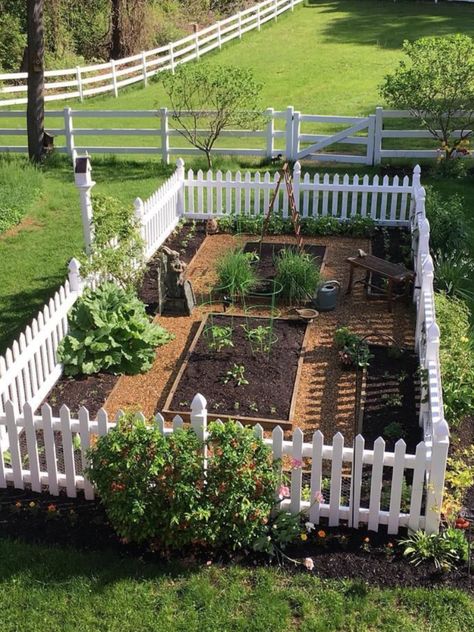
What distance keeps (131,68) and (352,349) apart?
A: 19080 mm

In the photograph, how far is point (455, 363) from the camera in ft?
23.1

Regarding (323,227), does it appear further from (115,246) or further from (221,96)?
(221,96)

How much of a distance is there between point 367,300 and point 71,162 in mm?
9070

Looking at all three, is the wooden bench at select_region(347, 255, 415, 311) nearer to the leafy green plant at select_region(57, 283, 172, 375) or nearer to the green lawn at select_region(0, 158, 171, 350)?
the leafy green plant at select_region(57, 283, 172, 375)

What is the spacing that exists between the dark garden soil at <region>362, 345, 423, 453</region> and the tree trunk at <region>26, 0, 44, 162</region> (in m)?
10.8

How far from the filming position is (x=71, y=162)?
1652 cm

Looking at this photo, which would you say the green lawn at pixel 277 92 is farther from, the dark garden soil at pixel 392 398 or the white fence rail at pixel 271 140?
the dark garden soil at pixel 392 398

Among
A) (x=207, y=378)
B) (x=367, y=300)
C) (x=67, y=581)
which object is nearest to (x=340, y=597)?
(x=67, y=581)

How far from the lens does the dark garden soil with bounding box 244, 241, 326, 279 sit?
35.0ft

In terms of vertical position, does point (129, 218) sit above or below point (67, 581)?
above

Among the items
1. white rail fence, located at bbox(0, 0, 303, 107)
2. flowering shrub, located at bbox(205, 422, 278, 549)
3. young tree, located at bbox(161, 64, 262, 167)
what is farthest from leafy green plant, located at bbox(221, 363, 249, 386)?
white rail fence, located at bbox(0, 0, 303, 107)

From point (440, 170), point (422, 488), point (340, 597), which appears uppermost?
point (440, 170)

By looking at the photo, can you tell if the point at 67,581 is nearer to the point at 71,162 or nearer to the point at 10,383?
the point at 10,383

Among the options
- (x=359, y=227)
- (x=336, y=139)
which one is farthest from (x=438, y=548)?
(x=336, y=139)
